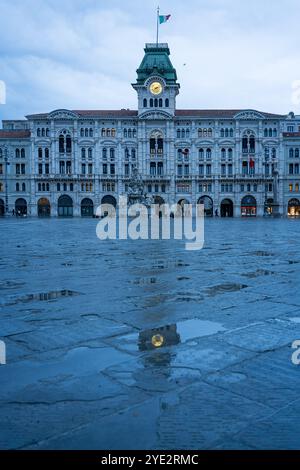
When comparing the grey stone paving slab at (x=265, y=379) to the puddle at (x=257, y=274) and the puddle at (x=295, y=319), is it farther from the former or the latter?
the puddle at (x=257, y=274)

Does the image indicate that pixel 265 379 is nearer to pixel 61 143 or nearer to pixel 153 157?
pixel 153 157

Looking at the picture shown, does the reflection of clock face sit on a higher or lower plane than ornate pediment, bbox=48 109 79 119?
higher

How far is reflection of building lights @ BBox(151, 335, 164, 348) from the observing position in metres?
4.14

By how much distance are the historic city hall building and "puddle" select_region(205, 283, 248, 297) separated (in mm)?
67061

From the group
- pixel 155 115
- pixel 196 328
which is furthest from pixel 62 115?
pixel 196 328

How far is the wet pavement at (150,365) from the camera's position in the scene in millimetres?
2545

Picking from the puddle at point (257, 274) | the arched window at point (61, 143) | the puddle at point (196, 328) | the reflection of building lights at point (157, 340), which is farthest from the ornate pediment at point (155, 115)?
the reflection of building lights at point (157, 340)

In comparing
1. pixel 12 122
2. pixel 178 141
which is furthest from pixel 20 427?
pixel 12 122

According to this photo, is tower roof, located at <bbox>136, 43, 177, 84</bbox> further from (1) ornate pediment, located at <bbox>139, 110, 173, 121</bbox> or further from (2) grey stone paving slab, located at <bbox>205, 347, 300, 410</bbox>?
(2) grey stone paving slab, located at <bbox>205, 347, 300, 410</bbox>

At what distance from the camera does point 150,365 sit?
11.8 feet

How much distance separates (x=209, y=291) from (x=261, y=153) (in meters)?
70.8

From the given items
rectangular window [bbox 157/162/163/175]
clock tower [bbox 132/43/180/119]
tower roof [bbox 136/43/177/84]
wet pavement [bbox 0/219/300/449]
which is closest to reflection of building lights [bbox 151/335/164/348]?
wet pavement [bbox 0/219/300/449]

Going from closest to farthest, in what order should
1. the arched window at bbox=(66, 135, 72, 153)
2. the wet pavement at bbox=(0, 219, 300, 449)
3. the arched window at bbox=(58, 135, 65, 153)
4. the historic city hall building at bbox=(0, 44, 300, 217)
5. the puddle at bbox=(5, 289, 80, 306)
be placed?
the wet pavement at bbox=(0, 219, 300, 449) → the puddle at bbox=(5, 289, 80, 306) → the historic city hall building at bbox=(0, 44, 300, 217) → the arched window at bbox=(58, 135, 65, 153) → the arched window at bbox=(66, 135, 72, 153)
